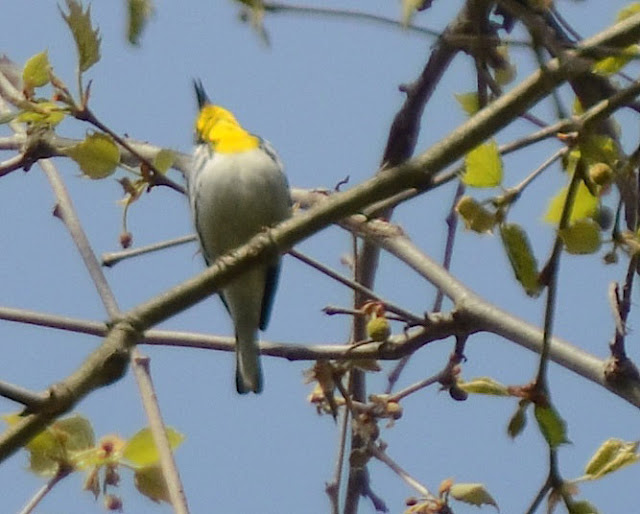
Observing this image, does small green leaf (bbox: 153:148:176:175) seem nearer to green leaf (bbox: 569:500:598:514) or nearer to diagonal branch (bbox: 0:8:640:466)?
diagonal branch (bbox: 0:8:640:466)

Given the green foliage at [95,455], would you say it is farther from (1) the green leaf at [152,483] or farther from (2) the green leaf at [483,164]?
(2) the green leaf at [483,164]

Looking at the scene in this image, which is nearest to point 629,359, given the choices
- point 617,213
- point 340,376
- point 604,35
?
point 617,213

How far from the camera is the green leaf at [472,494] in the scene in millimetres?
1746

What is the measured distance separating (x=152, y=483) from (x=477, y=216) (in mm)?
737

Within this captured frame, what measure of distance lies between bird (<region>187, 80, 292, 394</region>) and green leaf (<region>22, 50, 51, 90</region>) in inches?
59.8

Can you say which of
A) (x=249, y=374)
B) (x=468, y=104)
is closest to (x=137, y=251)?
(x=468, y=104)

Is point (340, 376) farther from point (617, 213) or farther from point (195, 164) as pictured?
point (195, 164)

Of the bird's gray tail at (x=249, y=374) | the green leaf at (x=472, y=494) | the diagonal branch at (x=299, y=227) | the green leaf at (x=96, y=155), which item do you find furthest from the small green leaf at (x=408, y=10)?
the bird's gray tail at (x=249, y=374)

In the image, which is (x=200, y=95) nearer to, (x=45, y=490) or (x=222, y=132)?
(x=222, y=132)

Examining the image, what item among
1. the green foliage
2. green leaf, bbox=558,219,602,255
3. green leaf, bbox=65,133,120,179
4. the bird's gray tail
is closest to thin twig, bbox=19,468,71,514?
the green foliage

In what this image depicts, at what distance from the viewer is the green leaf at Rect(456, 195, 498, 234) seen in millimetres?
1456

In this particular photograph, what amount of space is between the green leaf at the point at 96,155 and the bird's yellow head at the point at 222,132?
1746mm

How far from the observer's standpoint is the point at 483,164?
4.62 ft

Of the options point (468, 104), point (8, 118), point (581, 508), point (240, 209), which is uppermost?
point (240, 209)
